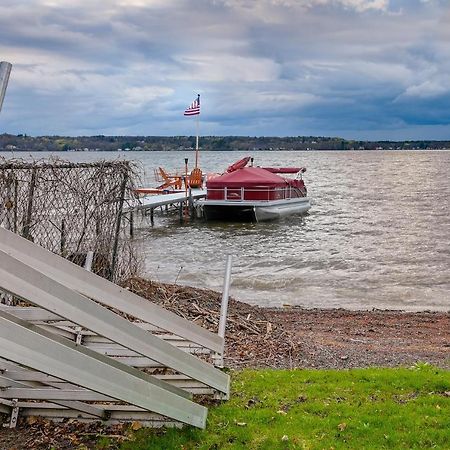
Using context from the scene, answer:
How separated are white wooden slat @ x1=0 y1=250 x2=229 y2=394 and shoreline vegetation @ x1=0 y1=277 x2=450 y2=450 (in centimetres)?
60

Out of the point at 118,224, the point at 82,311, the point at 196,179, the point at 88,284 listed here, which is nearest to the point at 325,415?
the point at 88,284

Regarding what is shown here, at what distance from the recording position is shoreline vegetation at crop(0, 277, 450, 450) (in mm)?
4551

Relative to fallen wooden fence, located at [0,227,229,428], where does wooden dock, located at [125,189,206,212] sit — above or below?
below

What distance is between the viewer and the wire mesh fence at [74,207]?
322 inches

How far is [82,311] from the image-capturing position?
3674 millimetres

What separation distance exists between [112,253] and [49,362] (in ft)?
22.3

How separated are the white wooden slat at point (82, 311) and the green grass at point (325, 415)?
1.70 feet

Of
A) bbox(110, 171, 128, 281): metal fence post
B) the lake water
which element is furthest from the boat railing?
bbox(110, 171, 128, 281): metal fence post

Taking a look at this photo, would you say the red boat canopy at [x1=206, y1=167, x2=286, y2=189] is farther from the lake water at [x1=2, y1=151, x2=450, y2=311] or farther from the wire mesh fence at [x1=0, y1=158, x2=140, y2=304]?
the wire mesh fence at [x1=0, y1=158, x2=140, y2=304]

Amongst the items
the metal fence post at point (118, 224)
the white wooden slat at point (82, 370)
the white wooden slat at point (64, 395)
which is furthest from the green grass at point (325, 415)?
the metal fence post at point (118, 224)

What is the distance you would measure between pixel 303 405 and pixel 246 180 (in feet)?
100

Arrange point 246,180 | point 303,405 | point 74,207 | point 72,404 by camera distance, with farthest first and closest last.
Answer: point 246,180, point 74,207, point 303,405, point 72,404

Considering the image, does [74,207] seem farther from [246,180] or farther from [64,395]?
[246,180]

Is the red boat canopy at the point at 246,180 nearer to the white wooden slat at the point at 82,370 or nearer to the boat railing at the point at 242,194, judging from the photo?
the boat railing at the point at 242,194
